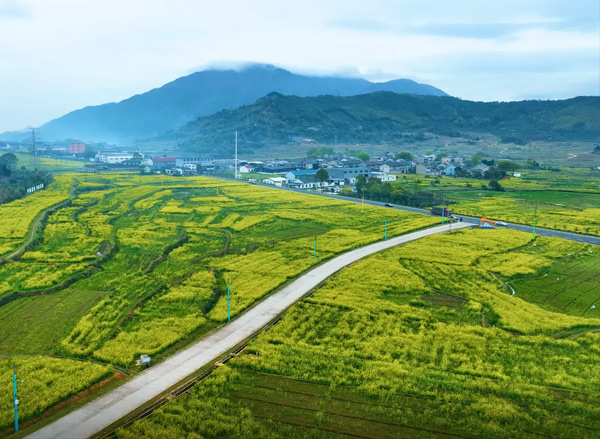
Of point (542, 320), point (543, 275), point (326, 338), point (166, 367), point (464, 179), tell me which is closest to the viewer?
point (166, 367)

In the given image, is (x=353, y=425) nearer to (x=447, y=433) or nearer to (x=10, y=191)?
(x=447, y=433)

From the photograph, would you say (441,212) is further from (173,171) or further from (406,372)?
(173,171)

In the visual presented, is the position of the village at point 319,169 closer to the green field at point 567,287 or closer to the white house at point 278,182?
the white house at point 278,182

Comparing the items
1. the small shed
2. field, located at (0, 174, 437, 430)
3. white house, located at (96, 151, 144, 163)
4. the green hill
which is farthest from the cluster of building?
the small shed

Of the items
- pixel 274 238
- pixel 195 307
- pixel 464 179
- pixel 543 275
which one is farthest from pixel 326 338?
pixel 464 179

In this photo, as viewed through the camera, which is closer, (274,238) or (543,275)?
(543,275)

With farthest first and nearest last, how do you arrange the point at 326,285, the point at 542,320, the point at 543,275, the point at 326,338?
the point at 543,275 → the point at 326,285 → the point at 542,320 → the point at 326,338

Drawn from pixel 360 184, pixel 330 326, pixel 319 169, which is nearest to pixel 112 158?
pixel 319 169
